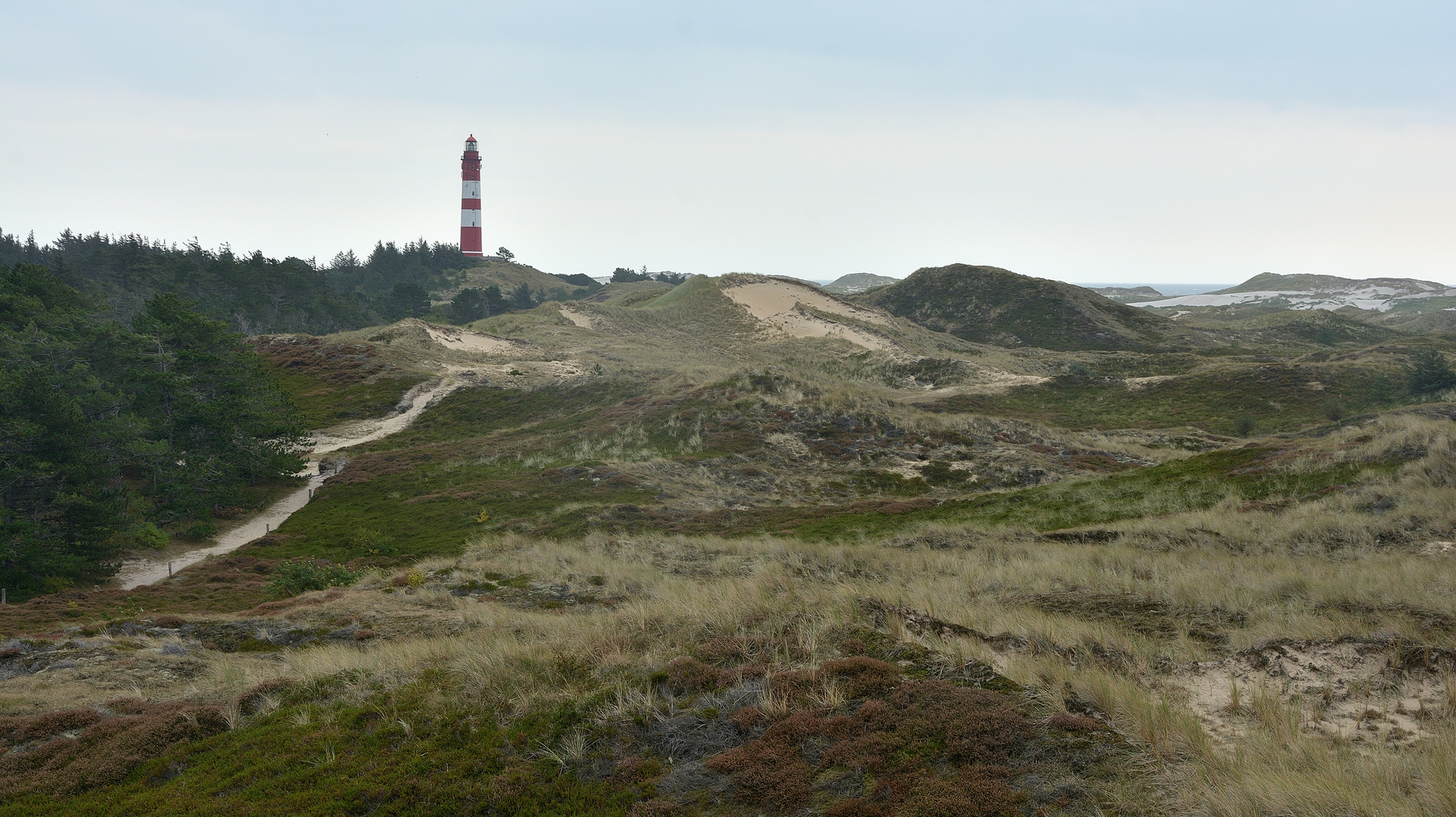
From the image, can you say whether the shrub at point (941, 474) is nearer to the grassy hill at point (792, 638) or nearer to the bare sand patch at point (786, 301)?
the grassy hill at point (792, 638)

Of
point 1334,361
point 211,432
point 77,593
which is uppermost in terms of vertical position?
point 1334,361

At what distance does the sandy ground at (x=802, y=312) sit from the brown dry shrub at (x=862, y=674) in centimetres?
5816

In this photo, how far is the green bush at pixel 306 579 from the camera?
61.7ft

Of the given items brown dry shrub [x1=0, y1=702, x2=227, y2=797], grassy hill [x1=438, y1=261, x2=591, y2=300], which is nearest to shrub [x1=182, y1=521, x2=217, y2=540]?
brown dry shrub [x1=0, y1=702, x2=227, y2=797]

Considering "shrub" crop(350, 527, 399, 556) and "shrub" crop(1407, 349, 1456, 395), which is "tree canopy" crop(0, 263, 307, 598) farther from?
"shrub" crop(1407, 349, 1456, 395)

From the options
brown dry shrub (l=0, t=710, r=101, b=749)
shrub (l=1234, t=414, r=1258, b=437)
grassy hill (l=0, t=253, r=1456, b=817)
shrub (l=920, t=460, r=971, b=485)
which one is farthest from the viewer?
shrub (l=1234, t=414, r=1258, b=437)

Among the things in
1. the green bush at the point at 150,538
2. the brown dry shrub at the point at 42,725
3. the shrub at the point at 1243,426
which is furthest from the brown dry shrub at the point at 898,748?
the shrub at the point at 1243,426

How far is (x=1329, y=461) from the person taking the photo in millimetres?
19875

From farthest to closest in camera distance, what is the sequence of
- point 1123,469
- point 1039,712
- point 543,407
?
1. point 543,407
2. point 1123,469
3. point 1039,712

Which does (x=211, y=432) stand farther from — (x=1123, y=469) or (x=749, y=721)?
(x=1123, y=469)

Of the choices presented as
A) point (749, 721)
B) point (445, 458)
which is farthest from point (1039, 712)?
point (445, 458)

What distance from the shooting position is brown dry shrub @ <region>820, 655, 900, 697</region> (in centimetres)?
746

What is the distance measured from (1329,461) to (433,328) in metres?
68.2

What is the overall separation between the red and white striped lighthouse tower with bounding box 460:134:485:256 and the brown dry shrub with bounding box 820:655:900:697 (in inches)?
4655
